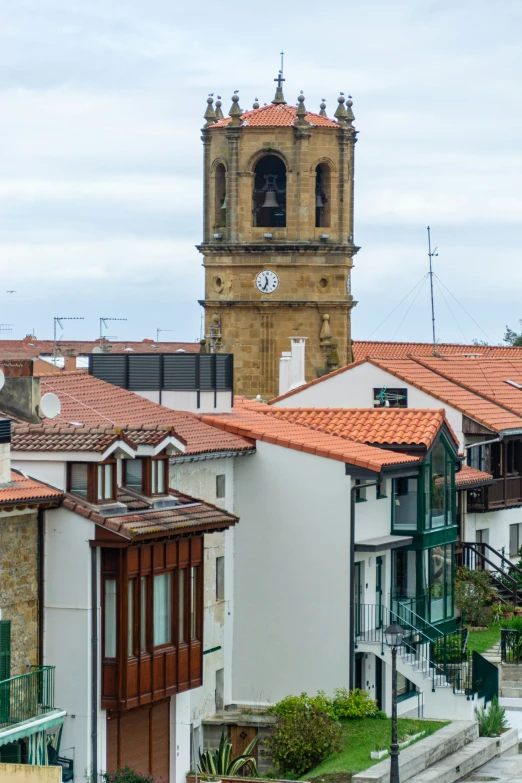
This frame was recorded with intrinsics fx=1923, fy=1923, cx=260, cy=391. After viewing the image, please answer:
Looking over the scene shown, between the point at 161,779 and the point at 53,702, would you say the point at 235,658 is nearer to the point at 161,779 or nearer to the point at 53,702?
the point at 161,779

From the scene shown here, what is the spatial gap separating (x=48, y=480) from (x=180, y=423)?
26.9ft

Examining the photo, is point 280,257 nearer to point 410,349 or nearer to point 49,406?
point 410,349

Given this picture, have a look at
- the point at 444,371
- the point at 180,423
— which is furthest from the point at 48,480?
the point at 444,371

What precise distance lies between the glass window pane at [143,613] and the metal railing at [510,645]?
54.2ft

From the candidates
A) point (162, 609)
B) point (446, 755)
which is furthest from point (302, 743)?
point (162, 609)

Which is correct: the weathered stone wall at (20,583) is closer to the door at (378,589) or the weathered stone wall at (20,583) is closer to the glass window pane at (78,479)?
the glass window pane at (78,479)

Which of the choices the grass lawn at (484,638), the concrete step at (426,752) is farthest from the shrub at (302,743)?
the grass lawn at (484,638)

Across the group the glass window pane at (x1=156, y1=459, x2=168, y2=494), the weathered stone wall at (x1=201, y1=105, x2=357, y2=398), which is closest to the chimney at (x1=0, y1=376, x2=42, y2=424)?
the glass window pane at (x1=156, y1=459, x2=168, y2=494)

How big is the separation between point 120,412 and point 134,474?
5.06 m

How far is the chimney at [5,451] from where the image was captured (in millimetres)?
31188

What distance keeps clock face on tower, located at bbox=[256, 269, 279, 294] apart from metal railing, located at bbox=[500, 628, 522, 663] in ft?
119

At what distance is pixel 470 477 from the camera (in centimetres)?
5566

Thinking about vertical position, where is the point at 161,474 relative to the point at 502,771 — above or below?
above

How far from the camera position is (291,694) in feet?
131
